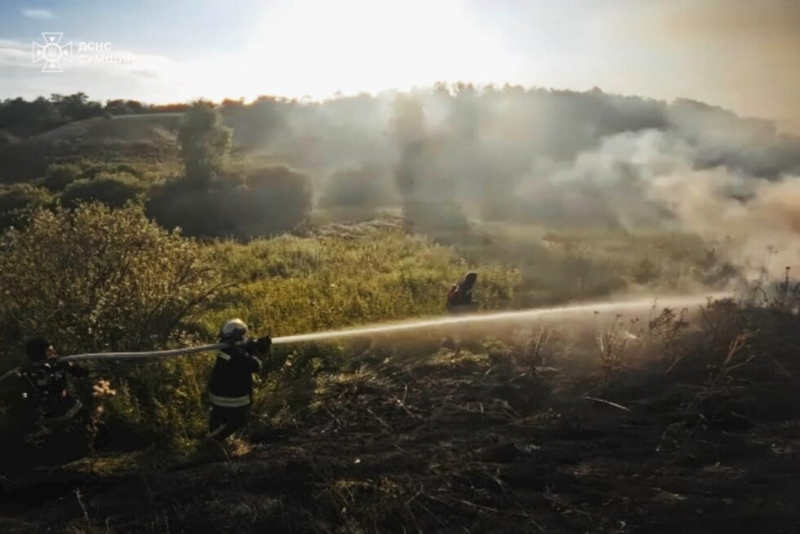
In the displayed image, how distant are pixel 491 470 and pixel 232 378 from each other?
2.32 metres

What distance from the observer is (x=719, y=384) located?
642cm

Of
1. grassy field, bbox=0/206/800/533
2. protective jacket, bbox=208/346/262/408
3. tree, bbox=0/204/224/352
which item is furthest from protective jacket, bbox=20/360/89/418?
protective jacket, bbox=208/346/262/408

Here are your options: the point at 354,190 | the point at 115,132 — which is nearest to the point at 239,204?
the point at 354,190

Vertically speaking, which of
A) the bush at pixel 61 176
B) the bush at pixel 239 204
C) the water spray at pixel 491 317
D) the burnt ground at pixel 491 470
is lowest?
the burnt ground at pixel 491 470

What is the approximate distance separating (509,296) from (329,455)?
5.77 metres

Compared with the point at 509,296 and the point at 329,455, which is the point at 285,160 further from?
the point at 329,455

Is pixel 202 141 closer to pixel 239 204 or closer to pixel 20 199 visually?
pixel 239 204

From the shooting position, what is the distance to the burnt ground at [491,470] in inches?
171

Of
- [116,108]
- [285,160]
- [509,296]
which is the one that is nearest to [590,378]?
[509,296]

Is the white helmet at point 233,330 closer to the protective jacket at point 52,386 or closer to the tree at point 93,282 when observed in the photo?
the protective jacket at point 52,386

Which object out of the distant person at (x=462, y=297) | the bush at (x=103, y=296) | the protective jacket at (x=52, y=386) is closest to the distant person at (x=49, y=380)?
→ the protective jacket at (x=52, y=386)

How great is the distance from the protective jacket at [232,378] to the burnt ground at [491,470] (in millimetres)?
464

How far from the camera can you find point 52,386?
5.24m

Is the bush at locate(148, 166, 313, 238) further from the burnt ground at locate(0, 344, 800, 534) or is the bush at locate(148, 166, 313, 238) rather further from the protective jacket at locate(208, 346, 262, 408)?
the burnt ground at locate(0, 344, 800, 534)
